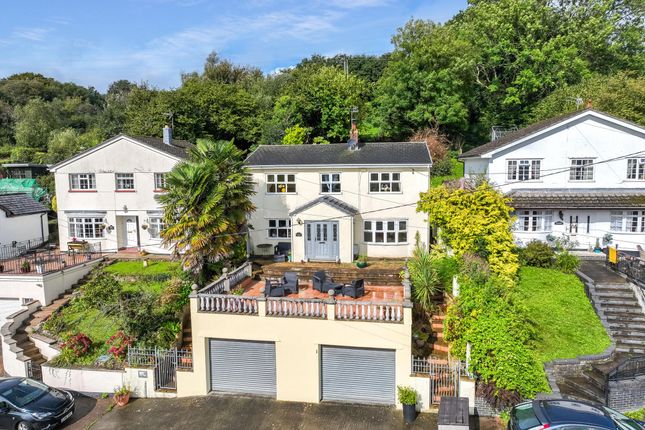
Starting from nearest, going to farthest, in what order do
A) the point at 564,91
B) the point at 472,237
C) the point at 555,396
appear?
the point at 555,396 < the point at 472,237 < the point at 564,91

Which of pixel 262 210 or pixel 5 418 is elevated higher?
pixel 262 210

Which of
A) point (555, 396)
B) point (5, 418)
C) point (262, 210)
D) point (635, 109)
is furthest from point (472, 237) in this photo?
point (635, 109)

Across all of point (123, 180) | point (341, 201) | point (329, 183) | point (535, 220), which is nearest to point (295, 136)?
point (329, 183)

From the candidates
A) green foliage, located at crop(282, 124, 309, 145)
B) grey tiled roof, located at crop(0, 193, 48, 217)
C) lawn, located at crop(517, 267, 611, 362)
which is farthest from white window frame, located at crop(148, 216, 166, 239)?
lawn, located at crop(517, 267, 611, 362)

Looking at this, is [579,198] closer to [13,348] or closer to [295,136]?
[295,136]

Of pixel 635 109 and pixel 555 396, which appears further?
pixel 635 109

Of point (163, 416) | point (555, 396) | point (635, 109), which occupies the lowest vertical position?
point (163, 416)

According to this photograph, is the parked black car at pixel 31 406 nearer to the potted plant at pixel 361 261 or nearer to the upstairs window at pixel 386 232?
the potted plant at pixel 361 261

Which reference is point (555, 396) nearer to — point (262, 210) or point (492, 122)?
point (262, 210)
